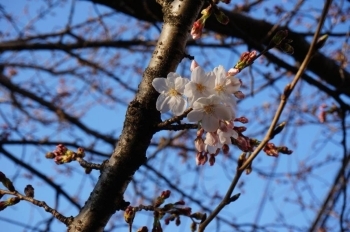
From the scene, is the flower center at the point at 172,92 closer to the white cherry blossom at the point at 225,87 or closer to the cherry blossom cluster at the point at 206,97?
the cherry blossom cluster at the point at 206,97

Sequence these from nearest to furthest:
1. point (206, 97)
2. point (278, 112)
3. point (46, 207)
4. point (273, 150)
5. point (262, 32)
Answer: point (278, 112), point (206, 97), point (46, 207), point (273, 150), point (262, 32)

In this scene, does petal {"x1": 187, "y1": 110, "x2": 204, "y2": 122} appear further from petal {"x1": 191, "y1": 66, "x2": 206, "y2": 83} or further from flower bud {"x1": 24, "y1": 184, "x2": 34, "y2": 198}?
flower bud {"x1": 24, "y1": 184, "x2": 34, "y2": 198}

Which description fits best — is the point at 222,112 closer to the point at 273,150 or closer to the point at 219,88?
the point at 219,88

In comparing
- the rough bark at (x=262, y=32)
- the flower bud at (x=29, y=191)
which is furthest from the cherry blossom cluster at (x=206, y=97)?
the rough bark at (x=262, y=32)

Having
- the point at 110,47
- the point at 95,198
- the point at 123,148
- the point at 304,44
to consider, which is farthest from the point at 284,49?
the point at 110,47

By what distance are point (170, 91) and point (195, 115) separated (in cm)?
9

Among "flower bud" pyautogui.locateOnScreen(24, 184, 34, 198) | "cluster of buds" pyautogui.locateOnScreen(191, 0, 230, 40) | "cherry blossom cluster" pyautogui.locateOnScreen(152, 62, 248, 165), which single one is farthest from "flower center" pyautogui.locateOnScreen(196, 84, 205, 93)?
"flower bud" pyautogui.locateOnScreen(24, 184, 34, 198)

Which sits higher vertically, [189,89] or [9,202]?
[189,89]

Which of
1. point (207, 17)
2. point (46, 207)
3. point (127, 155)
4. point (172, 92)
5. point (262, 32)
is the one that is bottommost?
point (46, 207)

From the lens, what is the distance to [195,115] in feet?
3.23

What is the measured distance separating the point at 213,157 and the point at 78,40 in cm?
348

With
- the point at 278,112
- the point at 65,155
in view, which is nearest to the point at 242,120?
the point at 278,112

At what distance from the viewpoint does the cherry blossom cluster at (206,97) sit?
985 millimetres

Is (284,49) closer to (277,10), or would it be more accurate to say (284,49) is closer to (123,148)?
(123,148)
